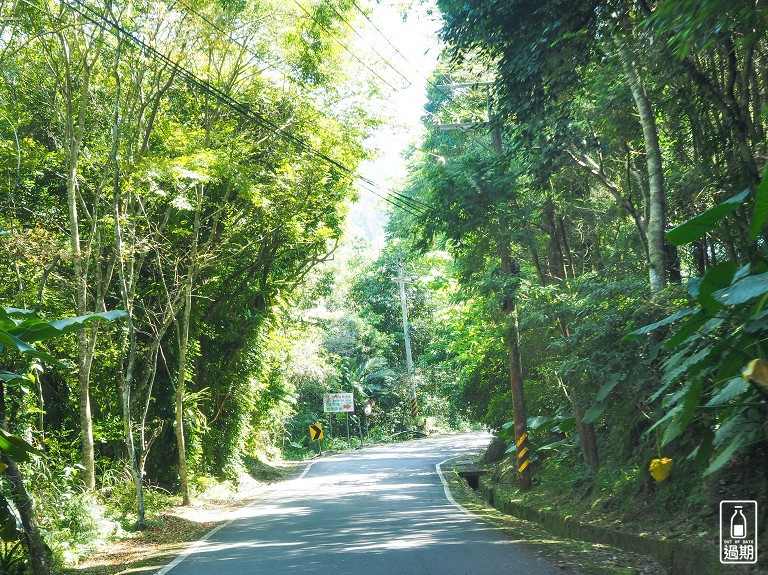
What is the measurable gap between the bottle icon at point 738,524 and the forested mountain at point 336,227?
245 millimetres

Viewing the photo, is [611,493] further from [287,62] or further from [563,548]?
[287,62]

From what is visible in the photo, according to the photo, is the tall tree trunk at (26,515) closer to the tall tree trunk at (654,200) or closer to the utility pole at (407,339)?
the tall tree trunk at (654,200)

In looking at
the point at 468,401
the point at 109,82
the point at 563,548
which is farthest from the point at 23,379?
the point at 468,401

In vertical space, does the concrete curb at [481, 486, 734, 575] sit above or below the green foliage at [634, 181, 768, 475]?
below

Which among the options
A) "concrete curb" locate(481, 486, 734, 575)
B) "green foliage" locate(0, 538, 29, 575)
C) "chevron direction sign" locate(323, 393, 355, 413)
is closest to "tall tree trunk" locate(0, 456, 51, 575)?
"green foliage" locate(0, 538, 29, 575)

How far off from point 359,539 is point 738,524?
518 cm

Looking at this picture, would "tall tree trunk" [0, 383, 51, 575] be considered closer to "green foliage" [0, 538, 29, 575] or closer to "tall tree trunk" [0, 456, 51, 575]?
"tall tree trunk" [0, 456, 51, 575]

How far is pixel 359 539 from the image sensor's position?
10453mm

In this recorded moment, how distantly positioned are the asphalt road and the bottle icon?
1.83 m

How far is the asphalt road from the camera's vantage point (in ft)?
27.3

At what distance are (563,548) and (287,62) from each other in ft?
38.6

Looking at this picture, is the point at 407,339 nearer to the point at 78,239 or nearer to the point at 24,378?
the point at 78,239

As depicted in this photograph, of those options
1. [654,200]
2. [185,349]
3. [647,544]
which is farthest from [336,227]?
[647,544]

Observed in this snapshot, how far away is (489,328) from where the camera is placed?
63.0 feet
